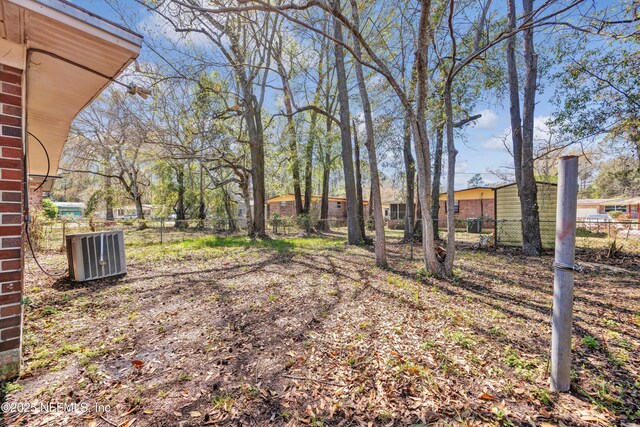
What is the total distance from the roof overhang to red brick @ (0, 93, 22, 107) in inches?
10.3

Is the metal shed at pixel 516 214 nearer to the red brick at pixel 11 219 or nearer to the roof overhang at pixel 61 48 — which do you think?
the roof overhang at pixel 61 48

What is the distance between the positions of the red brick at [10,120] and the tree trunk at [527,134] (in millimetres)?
10695

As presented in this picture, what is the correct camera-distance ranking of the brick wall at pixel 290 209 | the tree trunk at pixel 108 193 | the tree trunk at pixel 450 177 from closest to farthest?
1. the tree trunk at pixel 450 177
2. the tree trunk at pixel 108 193
3. the brick wall at pixel 290 209

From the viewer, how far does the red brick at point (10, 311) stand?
6.61ft

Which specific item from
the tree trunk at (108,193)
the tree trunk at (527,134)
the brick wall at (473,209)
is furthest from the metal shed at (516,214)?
the tree trunk at (108,193)

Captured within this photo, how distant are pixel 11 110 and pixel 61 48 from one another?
0.78 metres

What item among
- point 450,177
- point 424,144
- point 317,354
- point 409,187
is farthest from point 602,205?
point 317,354

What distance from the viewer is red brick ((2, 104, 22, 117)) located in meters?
2.07

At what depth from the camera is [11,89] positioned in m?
2.11

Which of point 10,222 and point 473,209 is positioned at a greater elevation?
point 10,222

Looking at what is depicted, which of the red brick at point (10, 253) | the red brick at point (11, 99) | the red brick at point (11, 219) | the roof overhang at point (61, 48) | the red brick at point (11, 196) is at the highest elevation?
the roof overhang at point (61, 48)

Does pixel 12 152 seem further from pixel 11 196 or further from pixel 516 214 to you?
pixel 516 214

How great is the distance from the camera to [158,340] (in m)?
2.78

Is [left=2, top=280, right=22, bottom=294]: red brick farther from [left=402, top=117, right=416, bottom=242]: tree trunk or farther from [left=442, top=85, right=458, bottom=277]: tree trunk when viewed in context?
[left=402, top=117, right=416, bottom=242]: tree trunk
